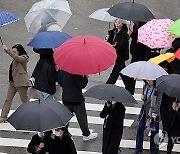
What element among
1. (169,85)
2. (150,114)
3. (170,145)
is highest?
(169,85)

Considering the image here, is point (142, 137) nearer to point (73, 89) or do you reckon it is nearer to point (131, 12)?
point (73, 89)


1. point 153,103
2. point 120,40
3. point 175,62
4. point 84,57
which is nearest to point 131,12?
point 120,40

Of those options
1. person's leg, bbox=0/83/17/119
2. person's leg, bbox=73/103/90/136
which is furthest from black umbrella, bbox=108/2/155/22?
person's leg, bbox=0/83/17/119

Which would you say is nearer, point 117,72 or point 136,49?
point 136,49

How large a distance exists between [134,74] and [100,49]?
65 centimetres

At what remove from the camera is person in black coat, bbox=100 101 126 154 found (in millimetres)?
7879

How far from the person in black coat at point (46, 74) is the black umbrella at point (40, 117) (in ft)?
7.43

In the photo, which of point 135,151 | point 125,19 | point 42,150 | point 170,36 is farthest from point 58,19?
point 42,150

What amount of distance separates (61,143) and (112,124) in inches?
48.5

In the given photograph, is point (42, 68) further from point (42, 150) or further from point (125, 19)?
point (42, 150)

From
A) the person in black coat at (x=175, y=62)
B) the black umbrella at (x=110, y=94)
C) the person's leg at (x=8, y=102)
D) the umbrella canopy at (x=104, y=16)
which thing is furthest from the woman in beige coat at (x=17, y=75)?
the person in black coat at (x=175, y=62)

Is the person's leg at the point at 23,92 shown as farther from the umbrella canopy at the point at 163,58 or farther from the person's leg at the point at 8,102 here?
the umbrella canopy at the point at 163,58

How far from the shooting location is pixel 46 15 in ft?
34.2

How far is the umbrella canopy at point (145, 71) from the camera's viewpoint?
8.16 m
